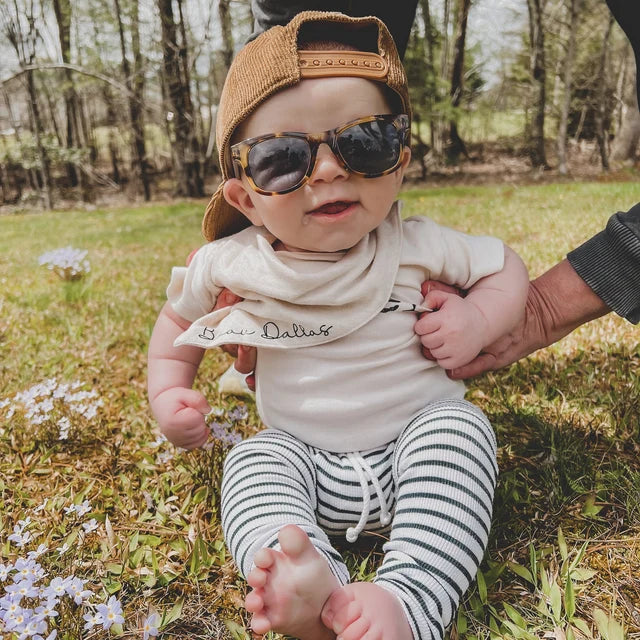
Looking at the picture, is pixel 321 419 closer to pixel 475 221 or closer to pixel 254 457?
pixel 254 457

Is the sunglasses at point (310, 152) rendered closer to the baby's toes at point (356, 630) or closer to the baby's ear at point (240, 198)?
the baby's ear at point (240, 198)

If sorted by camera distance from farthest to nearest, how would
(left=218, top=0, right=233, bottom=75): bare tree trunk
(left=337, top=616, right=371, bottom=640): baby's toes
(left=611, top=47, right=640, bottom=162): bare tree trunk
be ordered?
(left=611, top=47, right=640, bottom=162): bare tree trunk
(left=218, top=0, right=233, bottom=75): bare tree trunk
(left=337, top=616, right=371, bottom=640): baby's toes

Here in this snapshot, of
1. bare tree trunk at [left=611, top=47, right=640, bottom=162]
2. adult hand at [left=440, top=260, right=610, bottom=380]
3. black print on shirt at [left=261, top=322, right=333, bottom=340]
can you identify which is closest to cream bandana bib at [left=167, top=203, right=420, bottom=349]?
black print on shirt at [left=261, top=322, right=333, bottom=340]

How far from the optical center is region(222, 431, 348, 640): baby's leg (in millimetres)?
1171

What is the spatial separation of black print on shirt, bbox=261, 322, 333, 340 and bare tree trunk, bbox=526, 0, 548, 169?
17.8 metres

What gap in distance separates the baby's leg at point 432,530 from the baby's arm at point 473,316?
17 cm

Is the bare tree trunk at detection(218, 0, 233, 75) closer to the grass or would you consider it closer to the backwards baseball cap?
the grass

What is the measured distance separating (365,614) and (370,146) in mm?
1035

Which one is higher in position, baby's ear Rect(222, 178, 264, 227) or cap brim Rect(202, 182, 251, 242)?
baby's ear Rect(222, 178, 264, 227)

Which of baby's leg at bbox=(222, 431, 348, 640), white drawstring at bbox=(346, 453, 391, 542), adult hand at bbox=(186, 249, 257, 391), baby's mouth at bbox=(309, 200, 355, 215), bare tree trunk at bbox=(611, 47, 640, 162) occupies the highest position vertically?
baby's mouth at bbox=(309, 200, 355, 215)

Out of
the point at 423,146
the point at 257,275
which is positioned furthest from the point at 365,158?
the point at 423,146

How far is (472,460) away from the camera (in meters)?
1.44

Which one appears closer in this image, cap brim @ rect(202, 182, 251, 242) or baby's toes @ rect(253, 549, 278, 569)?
baby's toes @ rect(253, 549, 278, 569)

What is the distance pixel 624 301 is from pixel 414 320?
2.12 feet
